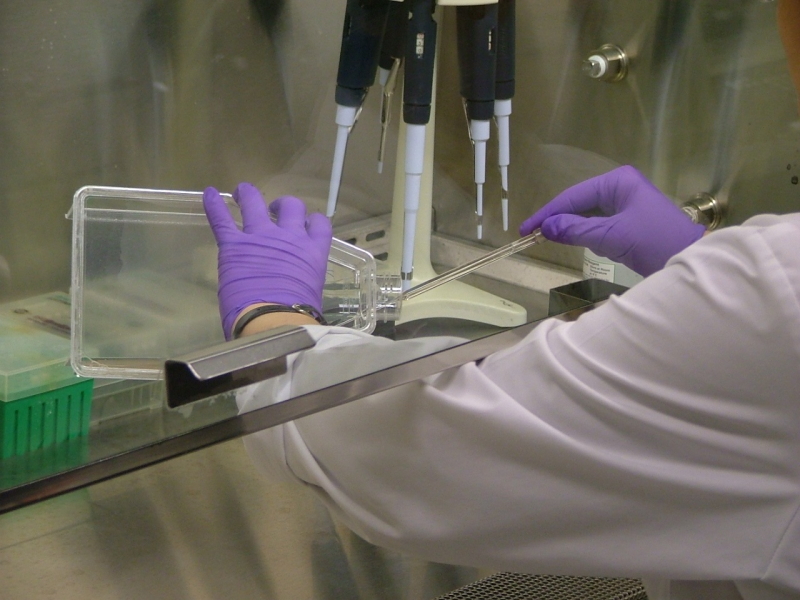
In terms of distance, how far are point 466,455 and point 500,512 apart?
0.18 ft

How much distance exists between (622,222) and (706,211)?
23 centimetres

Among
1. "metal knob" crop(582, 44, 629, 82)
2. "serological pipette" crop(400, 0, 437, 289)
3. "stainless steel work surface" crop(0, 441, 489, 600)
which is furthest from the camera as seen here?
"metal knob" crop(582, 44, 629, 82)

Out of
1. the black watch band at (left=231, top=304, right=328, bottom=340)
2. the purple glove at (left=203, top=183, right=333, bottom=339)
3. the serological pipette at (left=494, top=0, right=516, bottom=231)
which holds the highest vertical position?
the serological pipette at (left=494, top=0, right=516, bottom=231)

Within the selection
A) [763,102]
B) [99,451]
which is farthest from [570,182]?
[99,451]

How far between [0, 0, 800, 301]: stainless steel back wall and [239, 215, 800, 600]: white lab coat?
1.55 ft

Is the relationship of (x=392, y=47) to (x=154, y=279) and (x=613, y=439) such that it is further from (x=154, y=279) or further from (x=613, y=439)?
(x=613, y=439)

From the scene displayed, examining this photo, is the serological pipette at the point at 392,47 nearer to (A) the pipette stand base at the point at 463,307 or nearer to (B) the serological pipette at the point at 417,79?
(B) the serological pipette at the point at 417,79

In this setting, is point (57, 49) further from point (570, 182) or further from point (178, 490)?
point (570, 182)

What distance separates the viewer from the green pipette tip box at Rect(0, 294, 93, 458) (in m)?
0.55

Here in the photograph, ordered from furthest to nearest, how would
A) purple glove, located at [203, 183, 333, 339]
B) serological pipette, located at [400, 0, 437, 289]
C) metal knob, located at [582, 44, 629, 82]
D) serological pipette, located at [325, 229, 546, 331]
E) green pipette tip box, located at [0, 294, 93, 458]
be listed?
metal knob, located at [582, 44, 629, 82] < serological pipette, located at [400, 0, 437, 289] < serological pipette, located at [325, 229, 546, 331] < purple glove, located at [203, 183, 333, 339] < green pipette tip box, located at [0, 294, 93, 458]

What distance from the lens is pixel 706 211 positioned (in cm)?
123

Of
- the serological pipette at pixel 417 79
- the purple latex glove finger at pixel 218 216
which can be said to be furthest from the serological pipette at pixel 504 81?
the purple latex glove finger at pixel 218 216

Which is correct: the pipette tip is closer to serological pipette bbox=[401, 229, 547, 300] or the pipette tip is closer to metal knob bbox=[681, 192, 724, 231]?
serological pipette bbox=[401, 229, 547, 300]

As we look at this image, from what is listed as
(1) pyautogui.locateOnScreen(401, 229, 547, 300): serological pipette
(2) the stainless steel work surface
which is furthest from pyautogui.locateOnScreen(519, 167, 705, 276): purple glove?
(2) the stainless steel work surface
